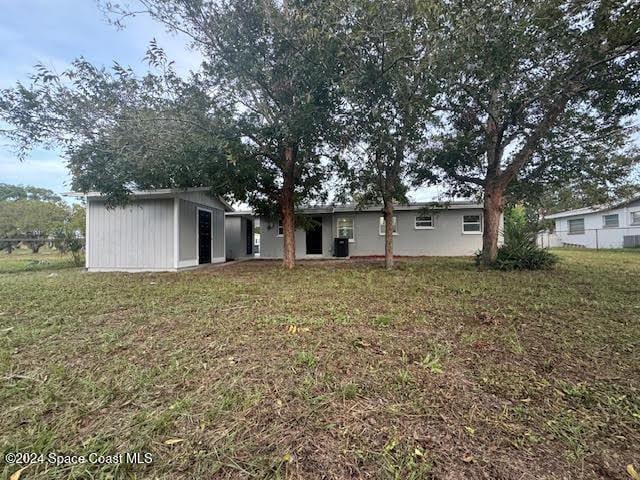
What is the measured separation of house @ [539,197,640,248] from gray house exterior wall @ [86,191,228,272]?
1842 centimetres

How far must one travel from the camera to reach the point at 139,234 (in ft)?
32.0

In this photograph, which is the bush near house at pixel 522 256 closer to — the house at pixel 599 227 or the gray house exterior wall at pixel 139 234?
the house at pixel 599 227

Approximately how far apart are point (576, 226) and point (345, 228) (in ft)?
62.3

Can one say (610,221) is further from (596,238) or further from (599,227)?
(596,238)

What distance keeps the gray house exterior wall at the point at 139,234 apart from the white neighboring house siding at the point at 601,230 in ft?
77.4

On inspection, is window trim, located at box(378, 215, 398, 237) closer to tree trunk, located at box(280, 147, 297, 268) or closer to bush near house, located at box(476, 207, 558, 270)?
bush near house, located at box(476, 207, 558, 270)

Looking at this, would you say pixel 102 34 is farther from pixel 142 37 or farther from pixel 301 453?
pixel 301 453

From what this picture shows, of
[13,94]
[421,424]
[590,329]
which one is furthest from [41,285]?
[590,329]

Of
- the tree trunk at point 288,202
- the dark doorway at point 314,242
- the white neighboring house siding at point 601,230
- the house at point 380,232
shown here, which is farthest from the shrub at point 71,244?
the white neighboring house siding at point 601,230

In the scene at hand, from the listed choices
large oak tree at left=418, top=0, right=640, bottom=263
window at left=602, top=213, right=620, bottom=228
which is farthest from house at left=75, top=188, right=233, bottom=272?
window at left=602, top=213, right=620, bottom=228

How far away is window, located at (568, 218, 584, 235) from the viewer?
2227 cm

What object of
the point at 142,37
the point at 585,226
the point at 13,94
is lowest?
the point at 585,226

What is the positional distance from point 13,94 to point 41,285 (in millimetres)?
4170

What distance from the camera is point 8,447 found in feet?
5.65
